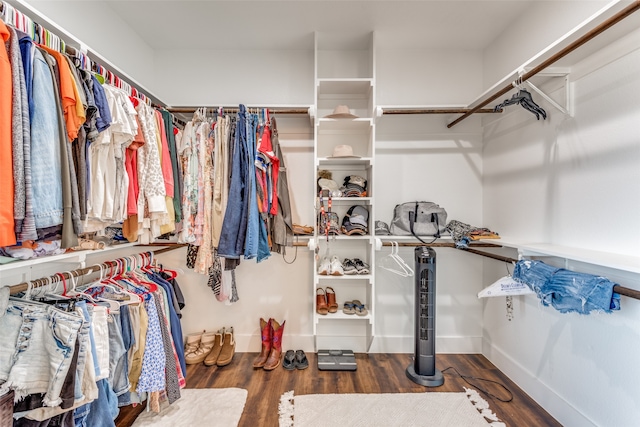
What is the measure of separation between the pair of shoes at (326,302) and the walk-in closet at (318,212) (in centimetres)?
2

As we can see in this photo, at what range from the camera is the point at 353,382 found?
2.09m

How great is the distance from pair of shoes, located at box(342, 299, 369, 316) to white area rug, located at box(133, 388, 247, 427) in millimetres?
930

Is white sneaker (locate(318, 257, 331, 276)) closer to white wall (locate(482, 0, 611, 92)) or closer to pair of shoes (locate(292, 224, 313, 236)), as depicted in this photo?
pair of shoes (locate(292, 224, 313, 236))

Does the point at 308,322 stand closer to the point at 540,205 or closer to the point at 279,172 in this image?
the point at 279,172

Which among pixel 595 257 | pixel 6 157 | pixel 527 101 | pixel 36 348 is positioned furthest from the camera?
pixel 527 101

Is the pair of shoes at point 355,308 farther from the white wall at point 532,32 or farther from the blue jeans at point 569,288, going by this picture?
the white wall at point 532,32

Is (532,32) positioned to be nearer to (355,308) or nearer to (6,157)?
(355,308)

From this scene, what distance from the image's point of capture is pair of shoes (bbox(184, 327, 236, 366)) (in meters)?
2.33

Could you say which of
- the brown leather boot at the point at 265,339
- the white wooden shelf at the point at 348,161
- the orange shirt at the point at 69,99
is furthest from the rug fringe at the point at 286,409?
the orange shirt at the point at 69,99

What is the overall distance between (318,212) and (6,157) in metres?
1.70

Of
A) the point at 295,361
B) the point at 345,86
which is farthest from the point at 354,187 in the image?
the point at 295,361

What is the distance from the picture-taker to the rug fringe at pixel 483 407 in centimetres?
168

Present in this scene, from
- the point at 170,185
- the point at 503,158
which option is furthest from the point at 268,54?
the point at 503,158

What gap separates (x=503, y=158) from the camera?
231 centimetres
